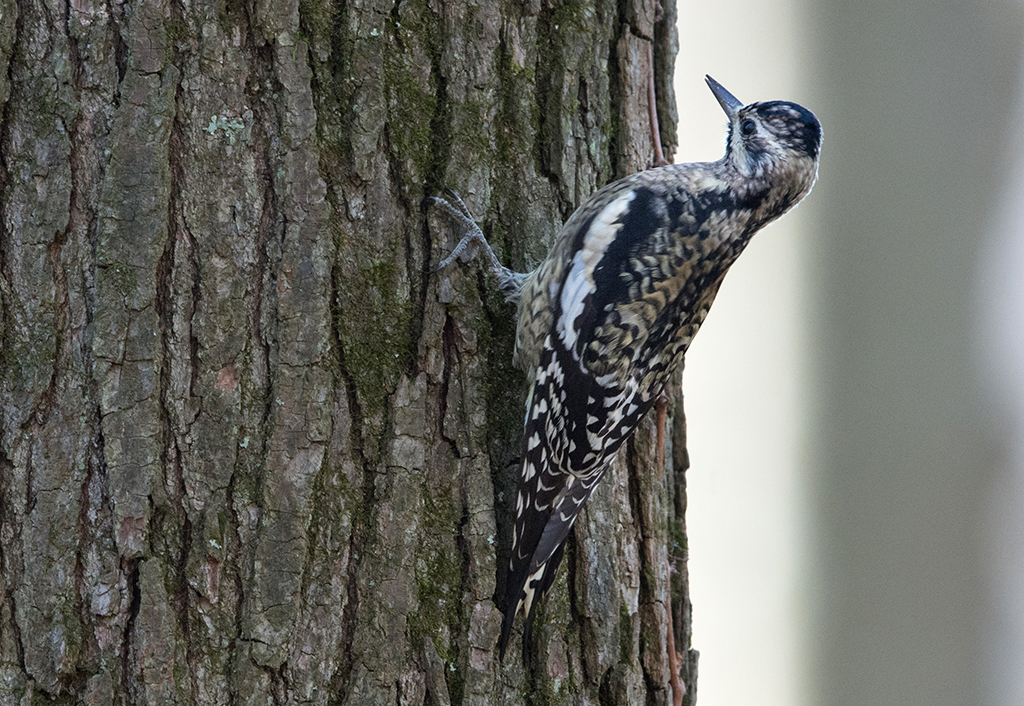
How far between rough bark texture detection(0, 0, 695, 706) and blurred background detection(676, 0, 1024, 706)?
2.68 meters

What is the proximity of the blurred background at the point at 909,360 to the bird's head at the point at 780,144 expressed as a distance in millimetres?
1669

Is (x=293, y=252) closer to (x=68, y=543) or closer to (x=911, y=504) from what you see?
(x=68, y=543)

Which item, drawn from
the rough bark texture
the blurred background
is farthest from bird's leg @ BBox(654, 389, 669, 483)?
the blurred background

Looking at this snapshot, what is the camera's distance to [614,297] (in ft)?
7.22

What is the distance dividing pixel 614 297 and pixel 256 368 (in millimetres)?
937

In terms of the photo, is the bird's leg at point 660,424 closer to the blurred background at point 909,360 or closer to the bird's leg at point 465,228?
the bird's leg at point 465,228

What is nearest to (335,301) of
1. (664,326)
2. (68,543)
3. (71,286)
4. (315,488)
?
(315,488)

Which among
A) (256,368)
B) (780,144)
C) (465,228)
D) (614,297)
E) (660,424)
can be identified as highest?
(780,144)

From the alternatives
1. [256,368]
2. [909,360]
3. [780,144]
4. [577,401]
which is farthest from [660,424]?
[909,360]

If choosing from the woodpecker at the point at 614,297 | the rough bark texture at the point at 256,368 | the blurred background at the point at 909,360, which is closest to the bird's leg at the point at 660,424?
the woodpecker at the point at 614,297

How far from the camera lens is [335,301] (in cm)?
175

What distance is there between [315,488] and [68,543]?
0.45m

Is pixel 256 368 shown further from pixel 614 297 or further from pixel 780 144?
pixel 780 144

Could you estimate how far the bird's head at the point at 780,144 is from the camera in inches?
98.8
